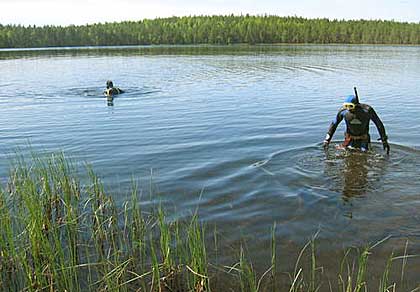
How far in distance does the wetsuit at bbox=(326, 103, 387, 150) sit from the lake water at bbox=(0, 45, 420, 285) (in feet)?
1.49

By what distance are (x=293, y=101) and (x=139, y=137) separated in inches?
434

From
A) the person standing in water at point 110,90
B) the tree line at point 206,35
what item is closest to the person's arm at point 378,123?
the person standing in water at point 110,90

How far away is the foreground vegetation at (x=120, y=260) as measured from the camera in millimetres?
4980

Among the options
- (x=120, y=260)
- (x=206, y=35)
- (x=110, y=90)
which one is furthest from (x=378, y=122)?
(x=206, y=35)

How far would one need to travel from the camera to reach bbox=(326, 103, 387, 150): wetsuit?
1127 cm

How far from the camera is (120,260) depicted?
6184 mm

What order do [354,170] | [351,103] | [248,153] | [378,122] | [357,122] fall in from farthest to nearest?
1. [248,153]
2. [357,122]
3. [378,122]
4. [351,103]
5. [354,170]

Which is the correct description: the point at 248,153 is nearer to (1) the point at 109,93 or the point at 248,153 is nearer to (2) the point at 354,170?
(2) the point at 354,170

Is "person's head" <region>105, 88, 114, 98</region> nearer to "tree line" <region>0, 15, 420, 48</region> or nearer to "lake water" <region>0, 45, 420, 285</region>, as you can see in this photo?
"lake water" <region>0, 45, 420, 285</region>

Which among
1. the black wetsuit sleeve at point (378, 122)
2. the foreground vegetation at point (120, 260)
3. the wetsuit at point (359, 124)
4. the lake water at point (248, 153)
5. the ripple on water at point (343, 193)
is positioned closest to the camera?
the foreground vegetation at point (120, 260)

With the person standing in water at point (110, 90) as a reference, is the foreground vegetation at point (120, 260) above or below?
below

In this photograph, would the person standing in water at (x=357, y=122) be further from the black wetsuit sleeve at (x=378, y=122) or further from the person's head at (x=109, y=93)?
the person's head at (x=109, y=93)

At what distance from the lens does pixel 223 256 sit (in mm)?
6668

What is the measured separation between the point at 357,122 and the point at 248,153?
3282mm
